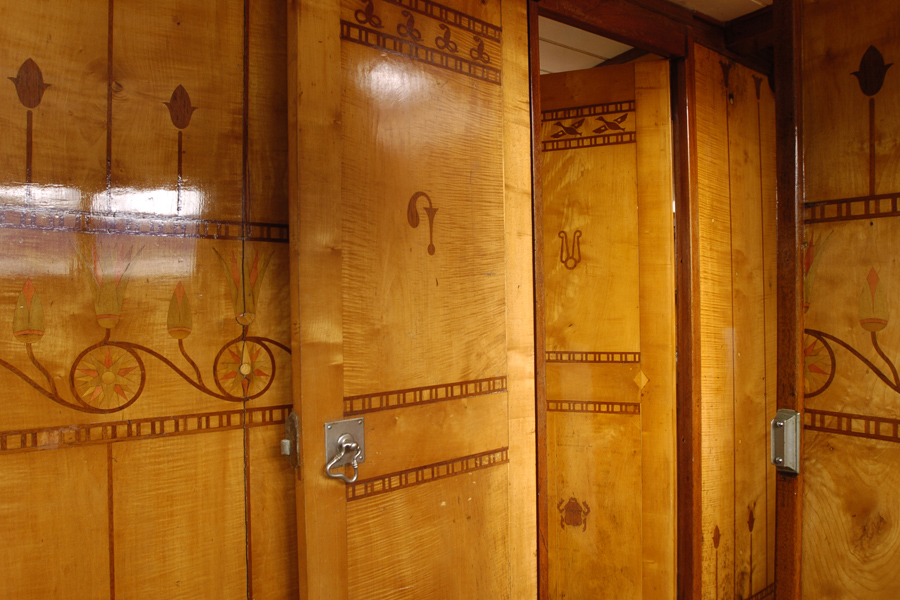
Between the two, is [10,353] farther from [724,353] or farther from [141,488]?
[724,353]

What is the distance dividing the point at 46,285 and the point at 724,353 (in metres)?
2.39

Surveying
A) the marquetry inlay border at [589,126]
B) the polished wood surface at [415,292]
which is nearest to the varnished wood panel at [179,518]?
the polished wood surface at [415,292]

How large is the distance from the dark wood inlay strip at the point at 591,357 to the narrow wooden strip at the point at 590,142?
0.93 meters

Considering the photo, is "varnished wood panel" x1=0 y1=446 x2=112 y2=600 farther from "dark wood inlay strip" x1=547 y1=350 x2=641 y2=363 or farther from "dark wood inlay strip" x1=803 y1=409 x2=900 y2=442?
"dark wood inlay strip" x1=547 y1=350 x2=641 y2=363

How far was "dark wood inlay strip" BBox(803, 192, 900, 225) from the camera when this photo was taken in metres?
1.20

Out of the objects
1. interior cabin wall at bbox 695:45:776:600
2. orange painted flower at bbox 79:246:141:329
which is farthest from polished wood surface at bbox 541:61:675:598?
orange painted flower at bbox 79:246:141:329

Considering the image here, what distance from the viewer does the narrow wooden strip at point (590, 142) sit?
229cm

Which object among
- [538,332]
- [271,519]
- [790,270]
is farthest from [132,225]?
[790,270]

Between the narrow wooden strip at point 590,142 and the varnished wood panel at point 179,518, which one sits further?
the narrow wooden strip at point 590,142

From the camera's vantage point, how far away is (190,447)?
120 cm

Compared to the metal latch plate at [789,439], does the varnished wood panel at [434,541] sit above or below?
below

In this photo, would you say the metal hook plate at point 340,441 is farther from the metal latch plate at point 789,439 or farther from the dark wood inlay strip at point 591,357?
the dark wood inlay strip at point 591,357

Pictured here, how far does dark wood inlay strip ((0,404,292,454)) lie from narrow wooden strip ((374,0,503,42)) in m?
1.12

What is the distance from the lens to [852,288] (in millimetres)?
1250
